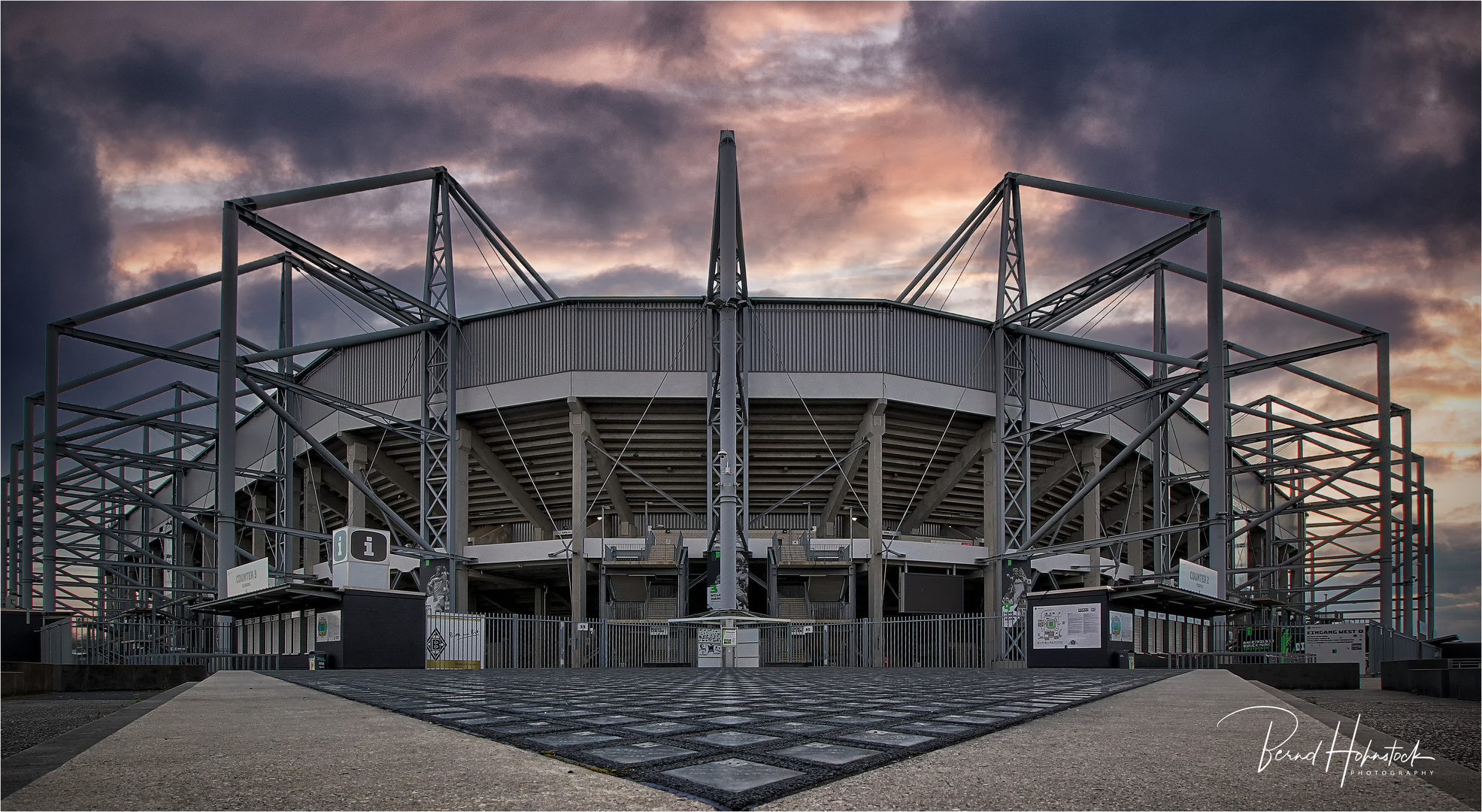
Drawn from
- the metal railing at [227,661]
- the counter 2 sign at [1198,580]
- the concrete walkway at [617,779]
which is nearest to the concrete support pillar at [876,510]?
the counter 2 sign at [1198,580]

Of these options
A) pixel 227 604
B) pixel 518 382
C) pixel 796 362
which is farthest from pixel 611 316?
pixel 227 604

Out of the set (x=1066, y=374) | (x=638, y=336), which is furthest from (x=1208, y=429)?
(x=638, y=336)

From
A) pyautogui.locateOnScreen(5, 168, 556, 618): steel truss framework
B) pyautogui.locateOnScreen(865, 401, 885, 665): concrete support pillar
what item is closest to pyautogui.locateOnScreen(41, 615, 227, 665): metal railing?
pyautogui.locateOnScreen(5, 168, 556, 618): steel truss framework

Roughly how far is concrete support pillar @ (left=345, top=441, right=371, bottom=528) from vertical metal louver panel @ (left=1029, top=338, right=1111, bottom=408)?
26328 millimetres

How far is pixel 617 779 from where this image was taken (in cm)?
360

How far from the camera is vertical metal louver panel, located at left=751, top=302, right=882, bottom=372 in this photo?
3634 cm

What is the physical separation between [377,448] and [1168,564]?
35.0 meters

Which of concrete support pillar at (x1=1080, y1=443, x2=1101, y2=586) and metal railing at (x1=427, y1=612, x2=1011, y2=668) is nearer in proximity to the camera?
metal railing at (x1=427, y1=612, x2=1011, y2=668)

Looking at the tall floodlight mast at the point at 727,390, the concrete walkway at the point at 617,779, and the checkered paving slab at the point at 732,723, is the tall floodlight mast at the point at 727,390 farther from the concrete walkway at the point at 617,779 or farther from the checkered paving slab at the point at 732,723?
the concrete walkway at the point at 617,779

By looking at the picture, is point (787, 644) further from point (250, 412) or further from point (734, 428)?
point (250, 412)

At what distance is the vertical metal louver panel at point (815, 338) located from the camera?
36.3 meters

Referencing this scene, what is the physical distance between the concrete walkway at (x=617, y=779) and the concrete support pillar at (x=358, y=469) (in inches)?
1410

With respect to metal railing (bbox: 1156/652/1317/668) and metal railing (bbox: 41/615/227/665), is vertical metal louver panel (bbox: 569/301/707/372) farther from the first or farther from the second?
metal railing (bbox: 1156/652/1317/668)

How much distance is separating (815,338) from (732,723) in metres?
31.0
